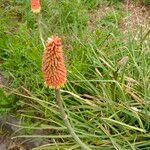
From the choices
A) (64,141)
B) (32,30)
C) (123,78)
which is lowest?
(64,141)

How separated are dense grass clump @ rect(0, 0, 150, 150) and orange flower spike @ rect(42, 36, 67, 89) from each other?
0.83 metres

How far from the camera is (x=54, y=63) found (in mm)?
2186

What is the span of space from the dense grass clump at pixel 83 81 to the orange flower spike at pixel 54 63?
83cm

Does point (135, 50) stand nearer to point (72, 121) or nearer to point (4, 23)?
point (72, 121)

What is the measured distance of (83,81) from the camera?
338 cm

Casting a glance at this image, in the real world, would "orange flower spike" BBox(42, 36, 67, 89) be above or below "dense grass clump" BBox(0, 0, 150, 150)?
above

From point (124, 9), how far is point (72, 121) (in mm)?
1721

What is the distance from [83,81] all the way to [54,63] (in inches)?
47.8

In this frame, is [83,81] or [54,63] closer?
[54,63]

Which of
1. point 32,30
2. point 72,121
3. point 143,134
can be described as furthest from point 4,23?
point 143,134

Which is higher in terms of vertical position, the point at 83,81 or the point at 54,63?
the point at 54,63

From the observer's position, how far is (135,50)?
11.7 feet

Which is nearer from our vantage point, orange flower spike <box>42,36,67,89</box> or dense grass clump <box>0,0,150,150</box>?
orange flower spike <box>42,36,67,89</box>

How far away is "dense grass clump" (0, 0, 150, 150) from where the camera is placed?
3172mm
